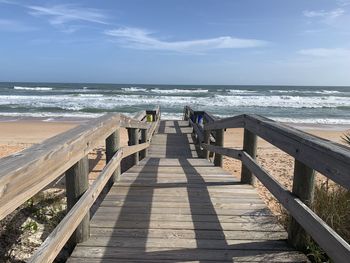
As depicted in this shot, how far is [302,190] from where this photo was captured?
282 cm

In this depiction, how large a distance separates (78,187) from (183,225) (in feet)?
3.50

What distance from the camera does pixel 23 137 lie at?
1552 cm

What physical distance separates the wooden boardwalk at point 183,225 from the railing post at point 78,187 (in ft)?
0.29

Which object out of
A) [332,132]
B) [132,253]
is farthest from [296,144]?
[332,132]

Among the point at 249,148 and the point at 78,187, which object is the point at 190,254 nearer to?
the point at 78,187

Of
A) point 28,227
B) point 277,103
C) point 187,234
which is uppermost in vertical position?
point 187,234

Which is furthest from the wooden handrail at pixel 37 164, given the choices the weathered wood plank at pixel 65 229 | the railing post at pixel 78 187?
the weathered wood plank at pixel 65 229

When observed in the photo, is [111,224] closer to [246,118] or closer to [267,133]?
[267,133]

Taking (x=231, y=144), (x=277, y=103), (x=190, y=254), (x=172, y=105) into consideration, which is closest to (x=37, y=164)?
(x=190, y=254)

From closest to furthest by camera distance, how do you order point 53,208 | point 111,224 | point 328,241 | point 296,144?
point 328,241, point 296,144, point 111,224, point 53,208

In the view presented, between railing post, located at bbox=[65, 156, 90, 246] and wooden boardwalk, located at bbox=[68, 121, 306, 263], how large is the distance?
9cm

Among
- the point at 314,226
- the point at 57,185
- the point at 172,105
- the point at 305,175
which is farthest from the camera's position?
the point at 172,105

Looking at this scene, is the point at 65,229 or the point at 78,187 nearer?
the point at 65,229

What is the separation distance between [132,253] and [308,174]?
1435 millimetres
